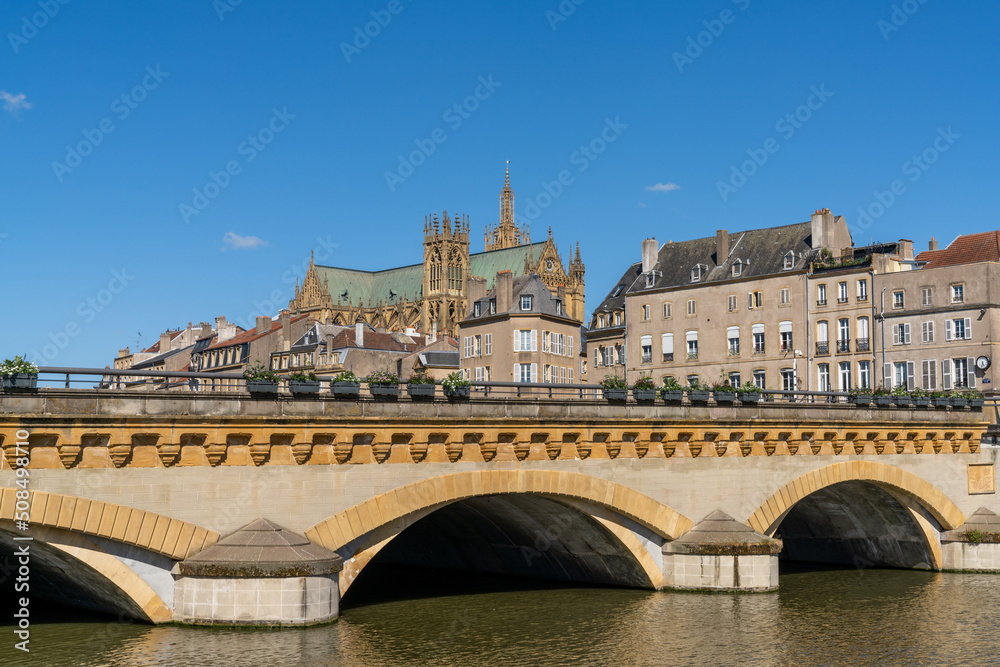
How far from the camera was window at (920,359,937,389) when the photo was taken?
195 feet

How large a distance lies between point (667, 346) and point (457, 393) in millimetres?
46394

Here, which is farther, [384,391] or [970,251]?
[970,251]

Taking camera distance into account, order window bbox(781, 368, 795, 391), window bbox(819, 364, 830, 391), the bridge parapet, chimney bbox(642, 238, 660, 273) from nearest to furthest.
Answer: the bridge parapet < window bbox(819, 364, 830, 391) < window bbox(781, 368, 795, 391) < chimney bbox(642, 238, 660, 273)

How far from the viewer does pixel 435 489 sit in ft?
84.5

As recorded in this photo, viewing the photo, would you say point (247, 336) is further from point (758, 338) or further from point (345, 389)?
point (345, 389)

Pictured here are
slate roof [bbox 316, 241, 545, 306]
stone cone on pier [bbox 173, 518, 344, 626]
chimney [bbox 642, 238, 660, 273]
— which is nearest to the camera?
stone cone on pier [bbox 173, 518, 344, 626]

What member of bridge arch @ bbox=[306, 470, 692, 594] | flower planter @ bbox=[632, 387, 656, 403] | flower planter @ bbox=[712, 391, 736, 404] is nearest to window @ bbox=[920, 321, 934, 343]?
flower planter @ bbox=[712, 391, 736, 404]

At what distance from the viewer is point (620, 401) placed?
98.4 feet

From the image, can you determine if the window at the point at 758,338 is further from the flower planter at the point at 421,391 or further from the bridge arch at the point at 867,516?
the flower planter at the point at 421,391

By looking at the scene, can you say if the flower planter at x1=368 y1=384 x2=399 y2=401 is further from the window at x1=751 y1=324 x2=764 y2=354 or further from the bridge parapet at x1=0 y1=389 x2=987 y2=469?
the window at x1=751 y1=324 x2=764 y2=354

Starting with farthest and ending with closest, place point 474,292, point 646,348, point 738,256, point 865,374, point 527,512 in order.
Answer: point 474,292, point 646,348, point 738,256, point 865,374, point 527,512

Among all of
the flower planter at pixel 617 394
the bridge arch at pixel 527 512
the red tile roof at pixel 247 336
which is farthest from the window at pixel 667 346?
the red tile roof at pixel 247 336

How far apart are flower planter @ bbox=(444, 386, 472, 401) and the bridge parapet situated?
7.1 inches

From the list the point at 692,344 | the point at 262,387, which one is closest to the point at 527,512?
the point at 262,387
